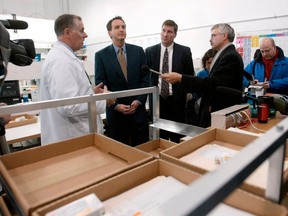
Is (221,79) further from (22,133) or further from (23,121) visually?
(23,121)

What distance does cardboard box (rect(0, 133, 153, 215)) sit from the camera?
2.79 ft

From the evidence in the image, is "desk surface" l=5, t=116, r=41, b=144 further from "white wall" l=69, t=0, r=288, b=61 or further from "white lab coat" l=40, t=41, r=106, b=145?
"white wall" l=69, t=0, r=288, b=61

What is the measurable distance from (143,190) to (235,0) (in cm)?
380

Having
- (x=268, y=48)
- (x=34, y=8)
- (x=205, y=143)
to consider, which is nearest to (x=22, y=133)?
(x=205, y=143)

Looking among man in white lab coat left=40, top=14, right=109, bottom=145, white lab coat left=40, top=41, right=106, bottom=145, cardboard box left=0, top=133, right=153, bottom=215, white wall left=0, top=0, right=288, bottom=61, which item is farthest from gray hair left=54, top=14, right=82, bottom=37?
white wall left=0, top=0, right=288, bottom=61

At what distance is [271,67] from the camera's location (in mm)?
2891

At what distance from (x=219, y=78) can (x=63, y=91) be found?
117 centimetres

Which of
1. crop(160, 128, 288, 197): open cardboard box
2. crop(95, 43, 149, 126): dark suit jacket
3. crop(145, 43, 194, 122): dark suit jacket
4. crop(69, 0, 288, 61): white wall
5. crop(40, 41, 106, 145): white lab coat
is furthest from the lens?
crop(69, 0, 288, 61): white wall

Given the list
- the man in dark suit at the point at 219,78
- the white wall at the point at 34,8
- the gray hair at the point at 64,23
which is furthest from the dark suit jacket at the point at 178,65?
the white wall at the point at 34,8

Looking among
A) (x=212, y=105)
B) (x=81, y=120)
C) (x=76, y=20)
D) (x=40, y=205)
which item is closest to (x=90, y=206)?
(x=40, y=205)

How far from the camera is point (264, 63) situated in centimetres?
294

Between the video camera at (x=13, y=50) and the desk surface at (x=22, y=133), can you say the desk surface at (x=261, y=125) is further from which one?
the desk surface at (x=22, y=133)

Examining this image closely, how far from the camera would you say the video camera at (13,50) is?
0.75 m

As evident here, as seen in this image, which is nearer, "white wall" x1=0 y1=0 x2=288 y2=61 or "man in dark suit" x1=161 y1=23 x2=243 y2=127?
"man in dark suit" x1=161 y1=23 x2=243 y2=127
